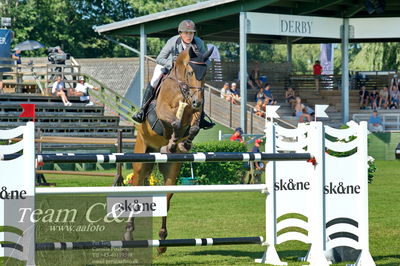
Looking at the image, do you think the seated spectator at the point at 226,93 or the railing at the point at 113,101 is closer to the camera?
the seated spectator at the point at 226,93

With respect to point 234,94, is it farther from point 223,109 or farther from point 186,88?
point 186,88

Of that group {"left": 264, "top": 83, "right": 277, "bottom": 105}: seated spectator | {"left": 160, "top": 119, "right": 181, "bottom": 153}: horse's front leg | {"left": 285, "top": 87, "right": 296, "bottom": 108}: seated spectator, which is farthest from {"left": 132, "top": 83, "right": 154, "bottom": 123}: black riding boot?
{"left": 285, "top": 87, "right": 296, "bottom": 108}: seated spectator

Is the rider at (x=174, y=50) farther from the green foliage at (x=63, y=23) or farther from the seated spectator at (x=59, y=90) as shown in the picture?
the green foliage at (x=63, y=23)

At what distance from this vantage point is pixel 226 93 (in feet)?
104

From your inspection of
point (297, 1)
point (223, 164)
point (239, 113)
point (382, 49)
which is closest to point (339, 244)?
point (223, 164)

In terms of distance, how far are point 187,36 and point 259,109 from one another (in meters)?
20.0

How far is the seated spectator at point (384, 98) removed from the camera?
36.0 meters

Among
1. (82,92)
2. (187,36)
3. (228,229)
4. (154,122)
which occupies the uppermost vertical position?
(187,36)

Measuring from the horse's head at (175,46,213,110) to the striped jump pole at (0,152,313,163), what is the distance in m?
1.93

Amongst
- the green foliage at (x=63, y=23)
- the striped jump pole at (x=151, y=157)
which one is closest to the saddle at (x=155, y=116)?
the striped jump pole at (x=151, y=157)

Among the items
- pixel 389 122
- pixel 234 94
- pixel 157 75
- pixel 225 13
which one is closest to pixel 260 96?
pixel 234 94

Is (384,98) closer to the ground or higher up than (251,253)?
higher up

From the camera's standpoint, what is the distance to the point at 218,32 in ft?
113

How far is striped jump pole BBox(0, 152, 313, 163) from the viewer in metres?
7.66
